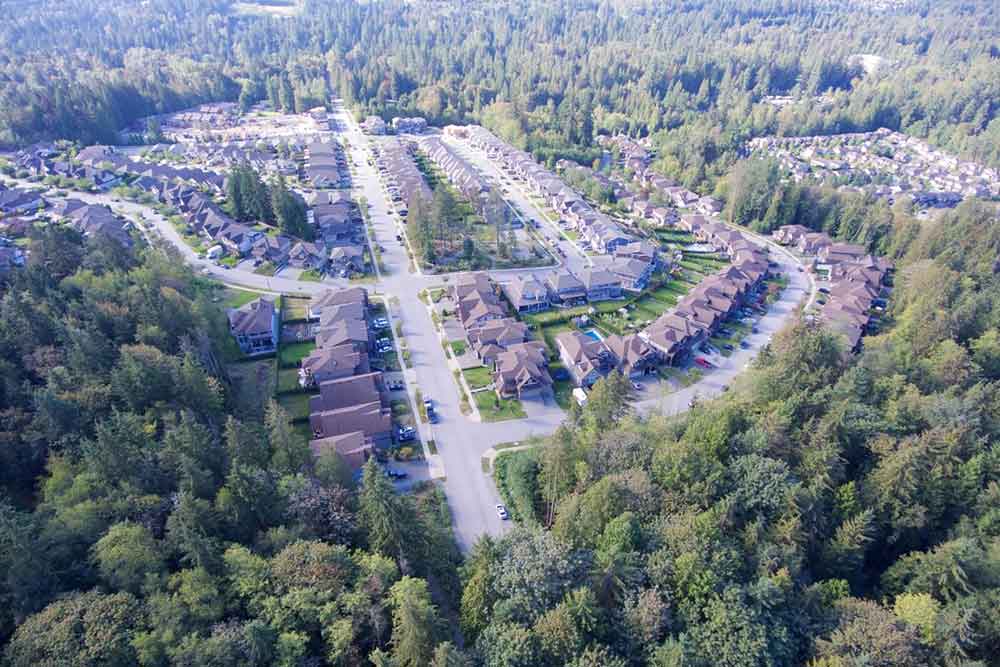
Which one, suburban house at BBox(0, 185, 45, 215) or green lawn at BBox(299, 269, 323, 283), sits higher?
suburban house at BBox(0, 185, 45, 215)

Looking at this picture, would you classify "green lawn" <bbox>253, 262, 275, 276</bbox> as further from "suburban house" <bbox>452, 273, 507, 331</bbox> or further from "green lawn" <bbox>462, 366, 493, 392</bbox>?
"green lawn" <bbox>462, 366, 493, 392</bbox>

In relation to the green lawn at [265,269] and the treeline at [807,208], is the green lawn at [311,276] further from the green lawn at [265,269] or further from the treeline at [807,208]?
the treeline at [807,208]

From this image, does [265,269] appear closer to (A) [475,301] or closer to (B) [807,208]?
(A) [475,301]

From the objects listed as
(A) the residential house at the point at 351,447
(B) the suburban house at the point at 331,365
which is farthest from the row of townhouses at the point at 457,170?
(A) the residential house at the point at 351,447

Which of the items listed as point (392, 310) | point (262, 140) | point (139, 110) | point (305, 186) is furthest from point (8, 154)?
point (392, 310)

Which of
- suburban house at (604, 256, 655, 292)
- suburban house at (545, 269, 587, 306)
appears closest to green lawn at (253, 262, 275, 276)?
suburban house at (545, 269, 587, 306)

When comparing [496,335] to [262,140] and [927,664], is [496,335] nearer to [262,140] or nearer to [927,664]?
[927,664]

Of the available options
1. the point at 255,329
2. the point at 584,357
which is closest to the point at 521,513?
the point at 584,357
